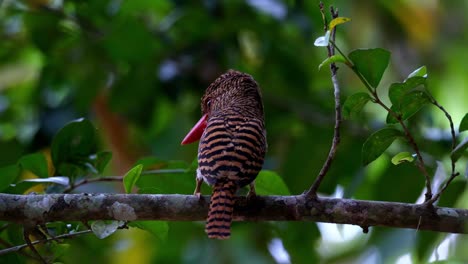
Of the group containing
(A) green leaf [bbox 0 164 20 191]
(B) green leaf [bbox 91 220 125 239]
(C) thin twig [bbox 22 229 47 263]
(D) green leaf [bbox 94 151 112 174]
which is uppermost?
(D) green leaf [bbox 94 151 112 174]

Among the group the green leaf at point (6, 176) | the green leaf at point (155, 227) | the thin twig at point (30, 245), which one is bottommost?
the thin twig at point (30, 245)

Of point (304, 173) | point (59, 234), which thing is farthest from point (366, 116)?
point (59, 234)

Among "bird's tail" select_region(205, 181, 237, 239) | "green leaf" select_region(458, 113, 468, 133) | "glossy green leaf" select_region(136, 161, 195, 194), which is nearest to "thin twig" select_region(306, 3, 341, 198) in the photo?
"bird's tail" select_region(205, 181, 237, 239)

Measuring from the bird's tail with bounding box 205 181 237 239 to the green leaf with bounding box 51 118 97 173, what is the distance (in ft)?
2.24

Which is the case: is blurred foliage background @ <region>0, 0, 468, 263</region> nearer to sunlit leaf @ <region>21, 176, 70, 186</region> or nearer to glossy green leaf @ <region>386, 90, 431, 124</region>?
sunlit leaf @ <region>21, 176, 70, 186</region>

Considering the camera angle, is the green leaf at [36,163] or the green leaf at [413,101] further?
the green leaf at [36,163]

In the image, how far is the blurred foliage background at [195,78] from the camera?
4816 mm

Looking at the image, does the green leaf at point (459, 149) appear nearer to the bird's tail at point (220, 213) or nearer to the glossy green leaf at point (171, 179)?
the bird's tail at point (220, 213)

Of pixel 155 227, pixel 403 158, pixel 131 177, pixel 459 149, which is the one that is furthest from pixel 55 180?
pixel 459 149

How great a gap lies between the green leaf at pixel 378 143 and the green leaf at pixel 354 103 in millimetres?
111

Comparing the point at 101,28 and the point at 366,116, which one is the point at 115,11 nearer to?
the point at 101,28

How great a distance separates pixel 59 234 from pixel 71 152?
48 cm

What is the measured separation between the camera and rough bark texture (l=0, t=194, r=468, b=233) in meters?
2.67

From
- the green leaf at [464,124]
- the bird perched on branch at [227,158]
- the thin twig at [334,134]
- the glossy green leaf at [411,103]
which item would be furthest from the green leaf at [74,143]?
the green leaf at [464,124]
